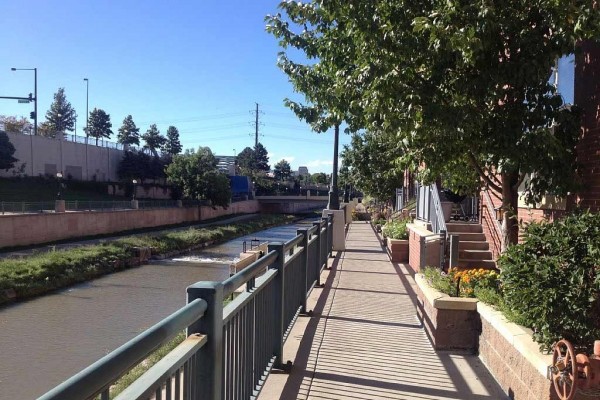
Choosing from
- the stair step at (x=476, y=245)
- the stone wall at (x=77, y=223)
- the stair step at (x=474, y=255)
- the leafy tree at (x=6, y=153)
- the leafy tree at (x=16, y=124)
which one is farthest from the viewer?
the leafy tree at (x=16, y=124)

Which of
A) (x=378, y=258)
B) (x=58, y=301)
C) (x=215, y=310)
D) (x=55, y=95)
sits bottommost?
(x=58, y=301)

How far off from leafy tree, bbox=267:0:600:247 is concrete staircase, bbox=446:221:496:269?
12.1ft

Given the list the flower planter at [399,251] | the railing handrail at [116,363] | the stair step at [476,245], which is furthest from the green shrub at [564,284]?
the flower planter at [399,251]

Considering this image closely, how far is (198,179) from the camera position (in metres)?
61.5

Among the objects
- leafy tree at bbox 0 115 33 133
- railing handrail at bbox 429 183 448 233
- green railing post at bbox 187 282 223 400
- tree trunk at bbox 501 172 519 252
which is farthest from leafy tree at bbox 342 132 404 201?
leafy tree at bbox 0 115 33 133

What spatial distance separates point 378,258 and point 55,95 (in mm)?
120098

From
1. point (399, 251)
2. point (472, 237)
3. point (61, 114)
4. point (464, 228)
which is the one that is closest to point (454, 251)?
point (472, 237)

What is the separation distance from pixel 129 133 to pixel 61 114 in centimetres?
1704

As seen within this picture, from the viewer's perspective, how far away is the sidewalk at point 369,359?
4.36 meters

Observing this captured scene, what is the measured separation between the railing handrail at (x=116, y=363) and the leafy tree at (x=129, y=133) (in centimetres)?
11406

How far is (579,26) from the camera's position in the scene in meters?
4.22

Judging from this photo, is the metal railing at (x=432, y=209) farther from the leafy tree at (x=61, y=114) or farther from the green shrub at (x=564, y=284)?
the leafy tree at (x=61, y=114)

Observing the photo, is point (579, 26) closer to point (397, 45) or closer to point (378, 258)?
point (397, 45)

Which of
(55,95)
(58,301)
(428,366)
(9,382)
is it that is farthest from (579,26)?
(55,95)
